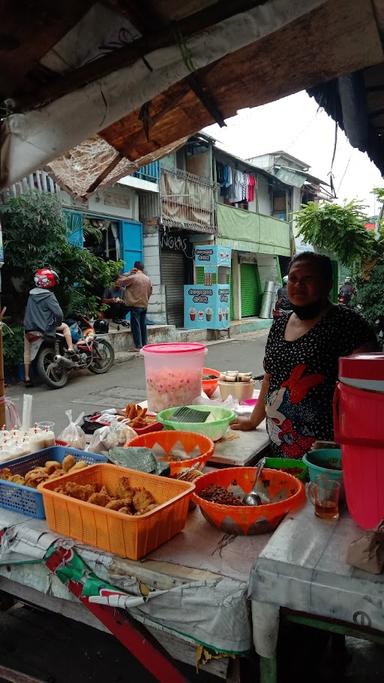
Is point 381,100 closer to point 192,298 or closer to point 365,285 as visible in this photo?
point 365,285

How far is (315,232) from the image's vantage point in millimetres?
6715

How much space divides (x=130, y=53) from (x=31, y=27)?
1.12ft

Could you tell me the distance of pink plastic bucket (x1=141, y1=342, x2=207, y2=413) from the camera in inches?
105

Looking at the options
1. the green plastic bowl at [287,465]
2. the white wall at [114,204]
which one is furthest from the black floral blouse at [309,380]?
the white wall at [114,204]

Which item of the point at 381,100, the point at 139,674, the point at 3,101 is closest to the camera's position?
the point at 3,101

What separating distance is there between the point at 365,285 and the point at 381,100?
407cm

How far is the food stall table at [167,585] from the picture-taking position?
130 centimetres

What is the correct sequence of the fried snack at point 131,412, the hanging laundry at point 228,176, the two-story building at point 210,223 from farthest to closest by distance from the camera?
the hanging laundry at point 228,176
the two-story building at point 210,223
the fried snack at point 131,412

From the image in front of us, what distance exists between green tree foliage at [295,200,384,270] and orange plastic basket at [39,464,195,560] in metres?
5.73

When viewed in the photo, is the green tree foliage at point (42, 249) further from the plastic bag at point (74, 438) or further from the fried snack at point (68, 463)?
the fried snack at point (68, 463)

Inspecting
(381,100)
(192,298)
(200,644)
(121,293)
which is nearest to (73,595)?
(200,644)

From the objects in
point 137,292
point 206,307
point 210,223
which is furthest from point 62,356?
point 210,223

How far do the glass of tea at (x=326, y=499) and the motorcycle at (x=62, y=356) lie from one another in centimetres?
699

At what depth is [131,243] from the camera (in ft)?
43.4
